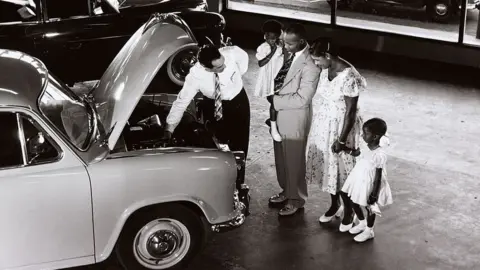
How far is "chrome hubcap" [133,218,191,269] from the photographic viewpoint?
644cm

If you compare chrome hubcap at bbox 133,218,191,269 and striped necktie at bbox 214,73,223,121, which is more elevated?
striped necktie at bbox 214,73,223,121

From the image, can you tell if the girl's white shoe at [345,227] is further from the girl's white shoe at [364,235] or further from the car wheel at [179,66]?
the car wheel at [179,66]

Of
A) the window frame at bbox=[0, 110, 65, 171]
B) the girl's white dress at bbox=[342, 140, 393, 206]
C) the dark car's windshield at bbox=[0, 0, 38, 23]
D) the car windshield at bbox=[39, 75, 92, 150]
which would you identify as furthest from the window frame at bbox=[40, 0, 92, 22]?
the girl's white dress at bbox=[342, 140, 393, 206]

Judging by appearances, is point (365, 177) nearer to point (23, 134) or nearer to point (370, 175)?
point (370, 175)

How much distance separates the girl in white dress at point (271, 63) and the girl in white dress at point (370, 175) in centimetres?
78

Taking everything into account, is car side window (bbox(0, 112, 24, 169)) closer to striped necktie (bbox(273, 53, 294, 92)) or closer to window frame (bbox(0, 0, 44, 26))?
striped necktie (bbox(273, 53, 294, 92))

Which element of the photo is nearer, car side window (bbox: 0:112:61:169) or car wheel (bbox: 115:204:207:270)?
car side window (bbox: 0:112:61:169)

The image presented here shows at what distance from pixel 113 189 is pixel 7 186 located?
78 centimetres

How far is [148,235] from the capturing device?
6.43 meters

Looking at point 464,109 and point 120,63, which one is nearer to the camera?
point 120,63

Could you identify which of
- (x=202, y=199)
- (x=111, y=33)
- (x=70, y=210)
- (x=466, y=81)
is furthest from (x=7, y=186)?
(x=466, y=81)

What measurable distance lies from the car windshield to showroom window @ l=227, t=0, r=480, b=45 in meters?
7.73

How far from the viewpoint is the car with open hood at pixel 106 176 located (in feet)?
19.3

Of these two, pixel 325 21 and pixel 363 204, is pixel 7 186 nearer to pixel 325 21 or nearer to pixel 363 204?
pixel 363 204
